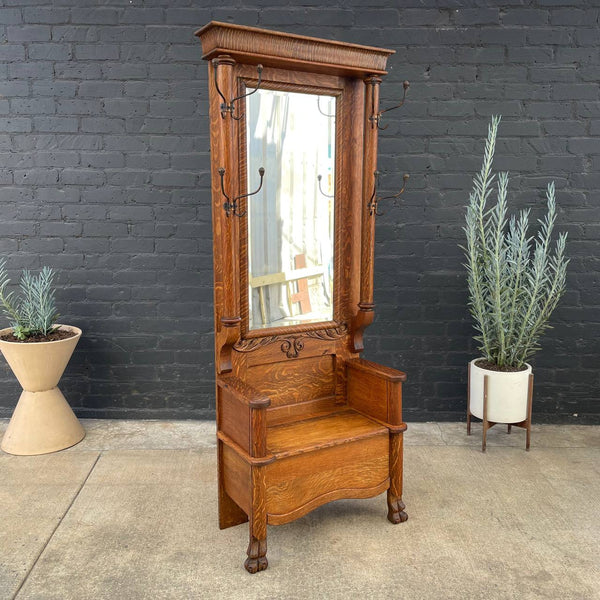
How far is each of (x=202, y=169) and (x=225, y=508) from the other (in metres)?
1.79

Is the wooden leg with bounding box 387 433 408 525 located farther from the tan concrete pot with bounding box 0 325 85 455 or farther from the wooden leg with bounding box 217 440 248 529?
the tan concrete pot with bounding box 0 325 85 455

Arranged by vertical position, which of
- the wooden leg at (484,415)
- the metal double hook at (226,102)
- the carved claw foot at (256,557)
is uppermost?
the metal double hook at (226,102)

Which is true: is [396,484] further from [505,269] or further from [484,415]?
[505,269]

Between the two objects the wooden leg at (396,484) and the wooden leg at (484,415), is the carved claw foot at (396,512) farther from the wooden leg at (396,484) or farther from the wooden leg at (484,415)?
the wooden leg at (484,415)

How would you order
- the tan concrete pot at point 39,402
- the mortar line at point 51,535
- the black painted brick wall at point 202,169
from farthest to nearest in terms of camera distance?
the black painted brick wall at point 202,169
the tan concrete pot at point 39,402
the mortar line at point 51,535

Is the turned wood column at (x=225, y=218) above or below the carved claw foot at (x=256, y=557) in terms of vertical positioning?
above

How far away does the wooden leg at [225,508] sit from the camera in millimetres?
2385

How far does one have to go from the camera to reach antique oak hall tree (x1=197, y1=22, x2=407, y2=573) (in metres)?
2.14

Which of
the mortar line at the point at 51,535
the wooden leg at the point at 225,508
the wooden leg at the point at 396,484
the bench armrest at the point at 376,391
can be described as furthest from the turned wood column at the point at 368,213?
the mortar line at the point at 51,535

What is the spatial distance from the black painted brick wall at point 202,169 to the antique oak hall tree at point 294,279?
0.93 metres

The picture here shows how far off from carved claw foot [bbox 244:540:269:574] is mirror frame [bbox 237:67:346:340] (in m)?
0.74

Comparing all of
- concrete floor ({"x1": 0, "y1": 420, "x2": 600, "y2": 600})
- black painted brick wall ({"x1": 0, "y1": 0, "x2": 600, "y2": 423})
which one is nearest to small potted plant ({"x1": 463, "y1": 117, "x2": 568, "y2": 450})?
black painted brick wall ({"x1": 0, "y1": 0, "x2": 600, "y2": 423})

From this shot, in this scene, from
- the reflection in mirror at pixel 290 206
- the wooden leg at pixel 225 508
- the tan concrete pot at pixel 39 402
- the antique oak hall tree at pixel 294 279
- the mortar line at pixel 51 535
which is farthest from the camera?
the tan concrete pot at pixel 39 402

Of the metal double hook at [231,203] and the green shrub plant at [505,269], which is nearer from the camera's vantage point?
the metal double hook at [231,203]
